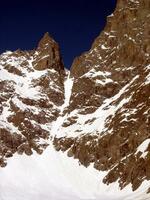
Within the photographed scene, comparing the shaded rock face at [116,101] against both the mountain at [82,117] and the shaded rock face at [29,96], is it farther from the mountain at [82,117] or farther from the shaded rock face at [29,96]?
the shaded rock face at [29,96]

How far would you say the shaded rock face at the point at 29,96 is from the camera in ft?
473

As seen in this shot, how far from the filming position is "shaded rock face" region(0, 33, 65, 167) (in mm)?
144250

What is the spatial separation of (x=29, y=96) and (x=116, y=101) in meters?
29.7

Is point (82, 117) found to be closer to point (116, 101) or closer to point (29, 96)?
point (116, 101)

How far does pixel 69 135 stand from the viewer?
471ft

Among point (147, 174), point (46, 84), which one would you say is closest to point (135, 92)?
point (147, 174)

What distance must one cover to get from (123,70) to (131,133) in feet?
109

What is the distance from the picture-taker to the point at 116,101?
143250 mm

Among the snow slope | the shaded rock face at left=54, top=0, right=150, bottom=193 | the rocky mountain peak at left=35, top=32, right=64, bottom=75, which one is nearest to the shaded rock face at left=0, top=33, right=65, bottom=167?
the rocky mountain peak at left=35, top=32, right=64, bottom=75

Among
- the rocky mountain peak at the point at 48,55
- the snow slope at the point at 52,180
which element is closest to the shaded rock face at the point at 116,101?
the snow slope at the point at 52,180

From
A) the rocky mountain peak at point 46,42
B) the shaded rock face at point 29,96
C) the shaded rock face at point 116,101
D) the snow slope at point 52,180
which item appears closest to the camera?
the snow slope at point 52,180

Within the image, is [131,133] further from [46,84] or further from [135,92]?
[46,84]

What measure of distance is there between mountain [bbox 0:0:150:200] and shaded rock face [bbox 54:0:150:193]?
10.2 inches

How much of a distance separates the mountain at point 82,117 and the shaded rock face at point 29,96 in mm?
277
